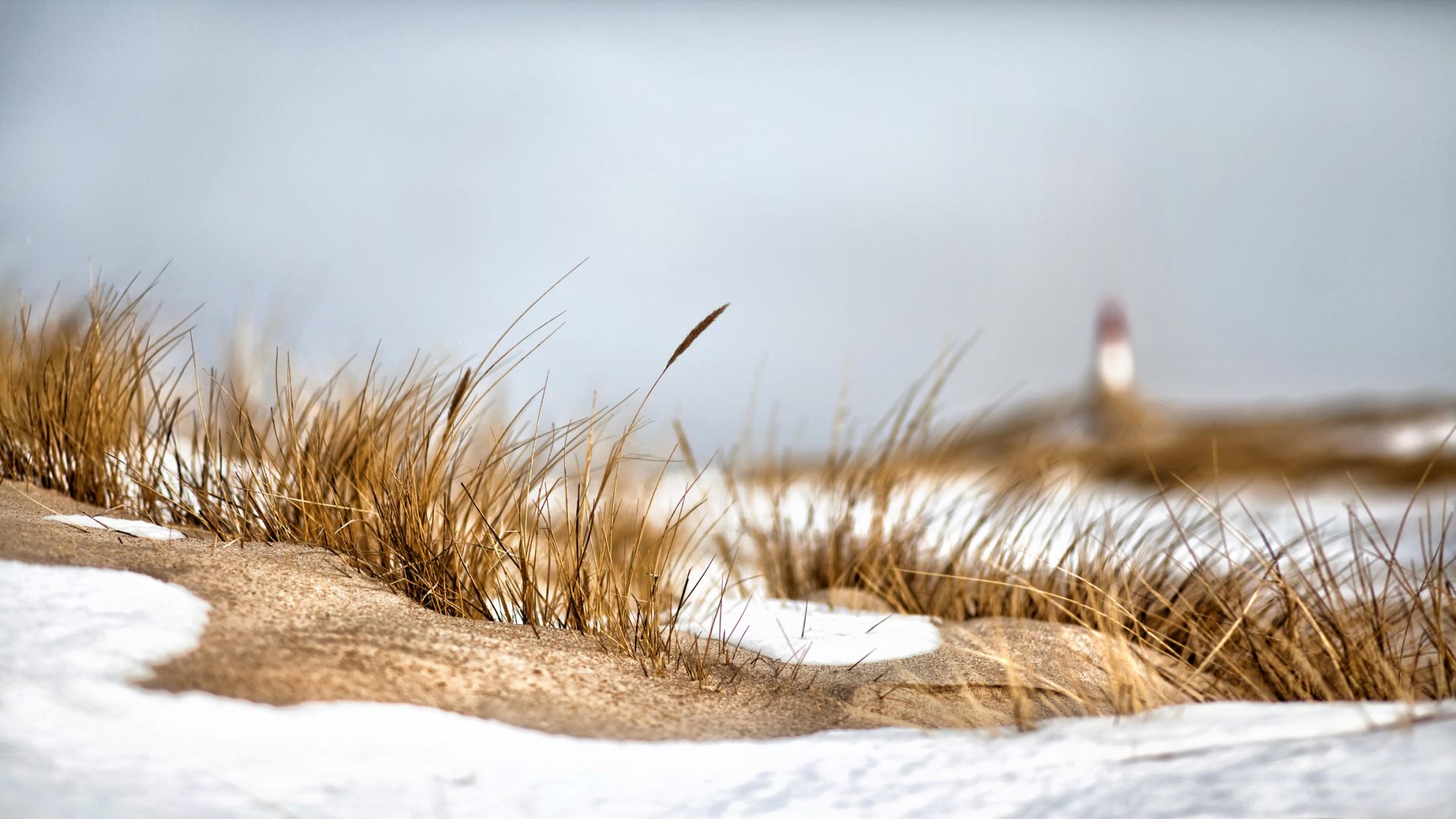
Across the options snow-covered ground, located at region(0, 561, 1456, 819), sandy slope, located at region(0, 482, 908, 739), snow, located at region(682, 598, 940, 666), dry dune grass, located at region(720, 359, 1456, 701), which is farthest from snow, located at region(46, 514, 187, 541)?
dry dune grass, located at region(720, 359, 1456, 701)

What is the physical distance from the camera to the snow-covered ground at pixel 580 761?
904 millimetres

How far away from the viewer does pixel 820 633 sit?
1.69 meters

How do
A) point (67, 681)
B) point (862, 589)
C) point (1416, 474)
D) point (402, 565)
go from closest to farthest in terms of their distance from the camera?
point (67, 681), point (402, 565), point (862, 589), point (1416, 474)

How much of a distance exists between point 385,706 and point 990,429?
646 centimetres

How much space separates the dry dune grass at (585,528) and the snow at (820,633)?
0.30 ft

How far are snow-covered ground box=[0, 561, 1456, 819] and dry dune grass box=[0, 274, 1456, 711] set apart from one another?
173 millimetres

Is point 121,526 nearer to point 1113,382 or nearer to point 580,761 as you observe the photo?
point 580,761

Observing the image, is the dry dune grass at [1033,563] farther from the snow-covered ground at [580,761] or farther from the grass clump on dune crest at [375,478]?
the grass clump on dune crest at [375,478]

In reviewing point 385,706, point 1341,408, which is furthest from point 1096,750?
point 1341,408

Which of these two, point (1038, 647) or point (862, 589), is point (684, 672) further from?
point (862, 589)

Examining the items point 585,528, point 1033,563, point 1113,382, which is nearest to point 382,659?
point 585,528

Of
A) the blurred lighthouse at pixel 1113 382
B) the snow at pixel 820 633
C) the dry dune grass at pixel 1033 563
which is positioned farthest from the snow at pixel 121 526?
the blurred lighthouse at pixel 1113 382

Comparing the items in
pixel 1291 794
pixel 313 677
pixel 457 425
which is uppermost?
pixel 457 425

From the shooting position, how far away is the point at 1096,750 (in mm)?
1057
